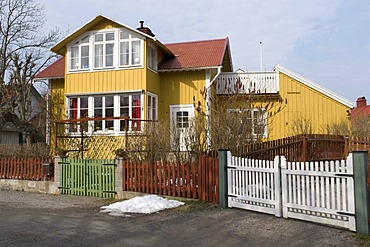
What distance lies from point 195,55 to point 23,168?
1148cm

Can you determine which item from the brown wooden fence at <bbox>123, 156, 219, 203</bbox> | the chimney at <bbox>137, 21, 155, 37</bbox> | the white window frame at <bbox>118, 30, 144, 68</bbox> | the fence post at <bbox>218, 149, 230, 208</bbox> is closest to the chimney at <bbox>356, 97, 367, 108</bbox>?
the chimney at <bbox>137, 21, 155, 37</bbox>

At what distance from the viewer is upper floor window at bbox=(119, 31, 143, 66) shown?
63.2 feet

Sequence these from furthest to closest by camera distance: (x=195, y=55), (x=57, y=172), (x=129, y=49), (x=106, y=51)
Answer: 1. (x=195, y=55)
2. (x=106, y=51)
3. (x=129, y=49)
4. (x=57, y=172)

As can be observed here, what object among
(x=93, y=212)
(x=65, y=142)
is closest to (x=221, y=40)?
(x=65, y=142)

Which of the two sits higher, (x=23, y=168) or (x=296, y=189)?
(x=23, y=168)

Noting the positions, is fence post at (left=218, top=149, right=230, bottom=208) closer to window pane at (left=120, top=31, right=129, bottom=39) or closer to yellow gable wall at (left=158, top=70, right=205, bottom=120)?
yellow gable wall at (left=158, top=70, right=205, bottom=120)

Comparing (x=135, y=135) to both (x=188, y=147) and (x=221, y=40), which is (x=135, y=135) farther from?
(x=221, y=40)

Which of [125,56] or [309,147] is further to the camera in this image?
[125,56]

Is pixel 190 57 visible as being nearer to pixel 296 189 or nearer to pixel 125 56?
pixel 125 56

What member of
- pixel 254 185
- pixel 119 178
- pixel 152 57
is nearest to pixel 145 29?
pixel 152 57

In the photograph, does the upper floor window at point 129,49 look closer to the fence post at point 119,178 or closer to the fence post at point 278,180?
the fence post at point 119,178

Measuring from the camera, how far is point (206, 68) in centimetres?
1986

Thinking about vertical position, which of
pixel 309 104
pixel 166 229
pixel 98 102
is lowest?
pixel 166 229

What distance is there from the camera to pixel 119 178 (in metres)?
11.5
